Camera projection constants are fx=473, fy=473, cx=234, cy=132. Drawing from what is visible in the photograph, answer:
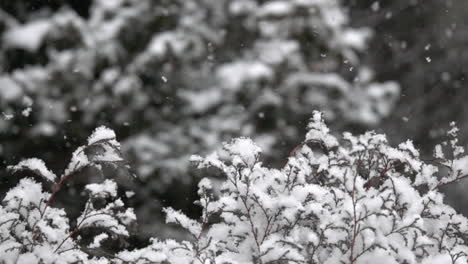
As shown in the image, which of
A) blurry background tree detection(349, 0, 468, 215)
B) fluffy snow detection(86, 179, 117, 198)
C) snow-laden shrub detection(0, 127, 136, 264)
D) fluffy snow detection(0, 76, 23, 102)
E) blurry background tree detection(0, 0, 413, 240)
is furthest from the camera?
blurry background tree detection(349, 0, 468, 215)

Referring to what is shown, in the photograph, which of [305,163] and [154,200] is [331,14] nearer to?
[154,200]

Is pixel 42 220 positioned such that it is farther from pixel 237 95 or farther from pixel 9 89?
pixel 237 95

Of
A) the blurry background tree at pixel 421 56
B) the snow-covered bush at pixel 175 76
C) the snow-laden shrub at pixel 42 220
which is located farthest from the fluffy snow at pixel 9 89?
the blurry background tree at pixel 421 56

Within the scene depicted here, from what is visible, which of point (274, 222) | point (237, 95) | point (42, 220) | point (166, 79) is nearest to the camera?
point (42, 220)

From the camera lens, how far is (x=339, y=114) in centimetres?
346

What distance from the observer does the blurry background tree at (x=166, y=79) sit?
104 inches

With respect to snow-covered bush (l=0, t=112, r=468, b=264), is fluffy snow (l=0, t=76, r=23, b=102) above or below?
above

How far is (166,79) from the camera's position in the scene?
2.89 m

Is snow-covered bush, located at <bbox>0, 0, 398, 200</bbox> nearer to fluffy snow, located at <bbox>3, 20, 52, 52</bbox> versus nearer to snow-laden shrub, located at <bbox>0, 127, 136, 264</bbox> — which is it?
fluffy snow, located at <bbox>3, 20, 52, 52</bbox>

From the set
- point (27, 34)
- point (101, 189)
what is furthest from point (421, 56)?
point (101, 189)

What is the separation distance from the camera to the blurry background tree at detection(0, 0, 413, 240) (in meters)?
2.64

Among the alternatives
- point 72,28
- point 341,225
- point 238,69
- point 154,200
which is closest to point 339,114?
point 238,69

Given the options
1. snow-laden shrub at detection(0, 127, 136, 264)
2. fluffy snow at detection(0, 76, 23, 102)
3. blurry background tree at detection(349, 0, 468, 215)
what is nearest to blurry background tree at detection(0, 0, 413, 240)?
fluffy snow at detection(0, 76, 23, 102)

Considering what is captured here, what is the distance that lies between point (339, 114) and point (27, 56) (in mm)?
2114
